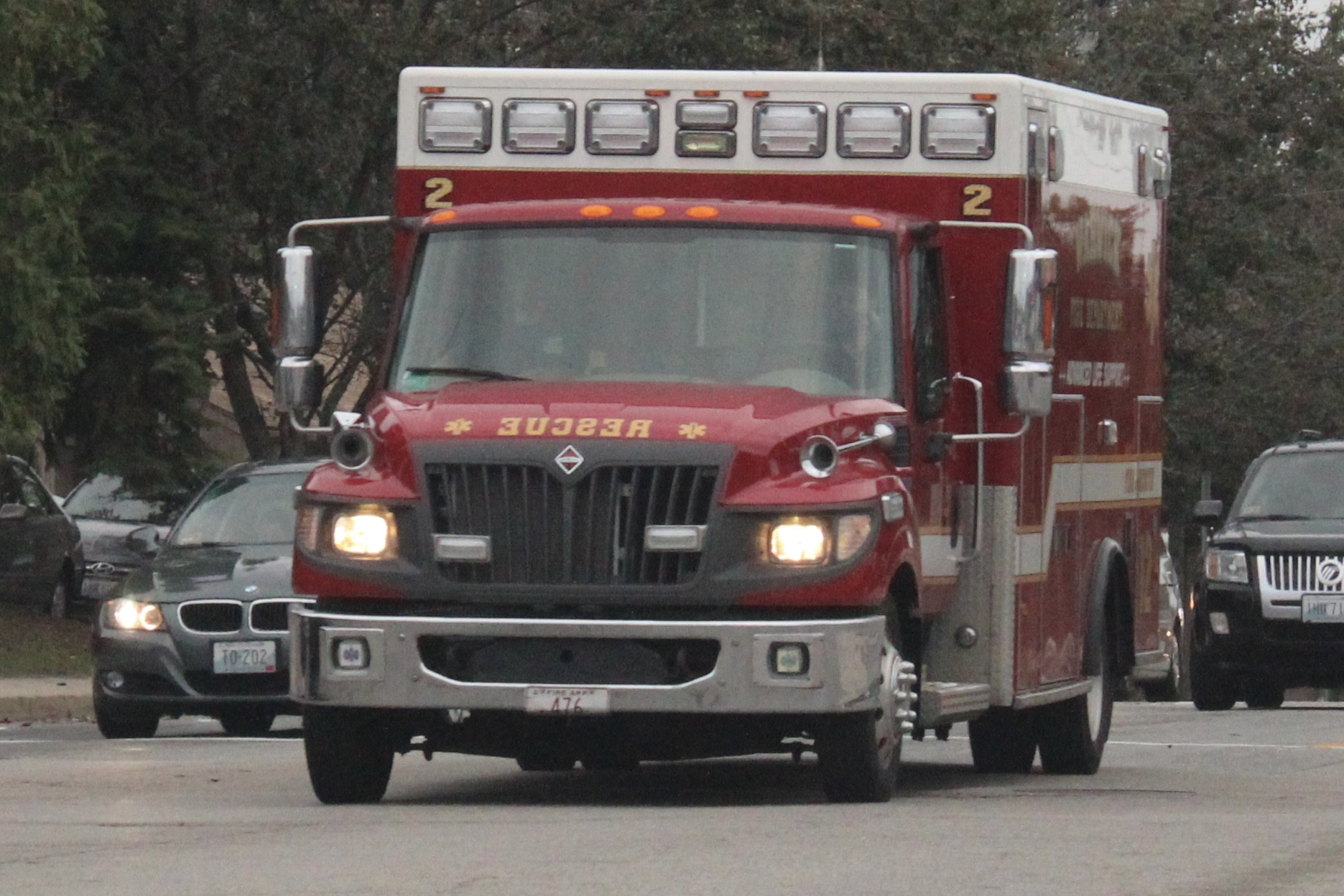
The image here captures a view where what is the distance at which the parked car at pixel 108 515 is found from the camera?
2931 cm

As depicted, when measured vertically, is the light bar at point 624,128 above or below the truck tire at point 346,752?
above

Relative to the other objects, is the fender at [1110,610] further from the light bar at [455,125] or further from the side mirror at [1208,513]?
the side mirror at [1208,513]

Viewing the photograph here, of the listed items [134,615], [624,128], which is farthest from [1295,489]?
[624,128]

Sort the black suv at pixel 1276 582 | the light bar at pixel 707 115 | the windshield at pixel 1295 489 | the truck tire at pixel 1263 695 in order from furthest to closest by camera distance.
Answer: the truck tire at pixel 1263 695 → the windshield at pixel 1295 489 → the black suv at pixel 1276 582 → the light bar at pixel 707 115

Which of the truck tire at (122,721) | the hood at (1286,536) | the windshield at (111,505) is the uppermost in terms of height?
the hood at (1286,536)

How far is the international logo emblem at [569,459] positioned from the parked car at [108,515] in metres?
18.0

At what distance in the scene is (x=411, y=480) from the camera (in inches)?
446

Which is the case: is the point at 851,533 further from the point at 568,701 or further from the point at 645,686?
the point at 568,701

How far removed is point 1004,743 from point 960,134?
3678 millimetres

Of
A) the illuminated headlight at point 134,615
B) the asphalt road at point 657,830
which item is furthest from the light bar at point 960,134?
the illuminated headlight at point 134,615

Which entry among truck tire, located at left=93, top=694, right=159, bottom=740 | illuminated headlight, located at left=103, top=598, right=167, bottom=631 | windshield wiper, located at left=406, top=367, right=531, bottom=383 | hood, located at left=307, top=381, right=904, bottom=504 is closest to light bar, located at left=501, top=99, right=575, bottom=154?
windshield wiper, located at left=406, top=367, right=531, bottom=383

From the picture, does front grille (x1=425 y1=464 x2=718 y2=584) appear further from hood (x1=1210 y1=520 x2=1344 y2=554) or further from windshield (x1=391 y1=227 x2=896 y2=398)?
hood (x1=1210 y1=520 x2=1344 y2=554)

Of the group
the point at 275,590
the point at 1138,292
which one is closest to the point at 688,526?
the point at 1138,292

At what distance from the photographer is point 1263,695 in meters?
24.3
